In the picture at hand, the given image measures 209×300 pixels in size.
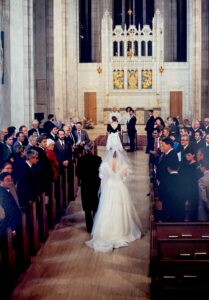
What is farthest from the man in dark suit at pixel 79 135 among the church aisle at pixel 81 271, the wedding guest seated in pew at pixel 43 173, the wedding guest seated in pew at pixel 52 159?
the church aisle at pixel 81 271

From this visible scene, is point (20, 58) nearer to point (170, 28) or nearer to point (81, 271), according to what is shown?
point (81, 271)

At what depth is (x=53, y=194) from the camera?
12914mm

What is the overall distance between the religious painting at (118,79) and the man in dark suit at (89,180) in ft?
81.2

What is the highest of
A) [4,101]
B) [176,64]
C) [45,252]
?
[176,64]

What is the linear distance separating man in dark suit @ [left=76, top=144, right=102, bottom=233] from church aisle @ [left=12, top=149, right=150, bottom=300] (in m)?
0.51

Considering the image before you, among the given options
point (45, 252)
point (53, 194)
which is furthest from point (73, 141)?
point (45, 252)

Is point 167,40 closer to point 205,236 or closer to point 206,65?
point 206,65

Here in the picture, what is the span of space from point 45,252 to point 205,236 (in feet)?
10.9

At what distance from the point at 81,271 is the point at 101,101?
27997 mm

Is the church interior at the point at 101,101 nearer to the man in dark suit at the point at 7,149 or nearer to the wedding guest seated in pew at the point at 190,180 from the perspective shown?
the wedding guest seated in pew at the point at 190,180

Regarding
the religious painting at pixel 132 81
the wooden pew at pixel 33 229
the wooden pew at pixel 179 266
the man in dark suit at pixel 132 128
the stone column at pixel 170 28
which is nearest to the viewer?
the wooden pew at pixel 179 266

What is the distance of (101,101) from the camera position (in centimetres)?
3753

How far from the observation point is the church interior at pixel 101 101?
8891 millimetres

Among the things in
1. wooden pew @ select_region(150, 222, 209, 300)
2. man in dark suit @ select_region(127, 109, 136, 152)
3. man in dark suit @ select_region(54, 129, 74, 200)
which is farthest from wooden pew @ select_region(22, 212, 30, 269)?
man in dark suit @ select_region(127, 109, 136, 152)
